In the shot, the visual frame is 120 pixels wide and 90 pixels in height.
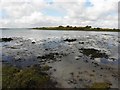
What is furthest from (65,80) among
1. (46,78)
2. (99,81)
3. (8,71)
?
(8,71)

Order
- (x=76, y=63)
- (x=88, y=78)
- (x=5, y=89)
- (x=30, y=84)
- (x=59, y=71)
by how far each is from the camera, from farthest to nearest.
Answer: (x=76, y=63) < (x=59, y=71) < (x=88, y=78) < (x=30, y=84) < (x=5, y=89)

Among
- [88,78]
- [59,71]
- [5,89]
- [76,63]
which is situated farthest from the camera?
[76,63]

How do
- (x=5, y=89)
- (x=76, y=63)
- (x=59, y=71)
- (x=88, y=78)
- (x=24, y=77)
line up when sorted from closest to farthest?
(x=5, y=89), (x=24, y=77), (x=88, y=78), (x=59, y=71), (x=76, y=63)

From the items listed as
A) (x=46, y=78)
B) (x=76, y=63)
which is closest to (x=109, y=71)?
(x=76, y=63)

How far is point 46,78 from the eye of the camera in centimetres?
2089

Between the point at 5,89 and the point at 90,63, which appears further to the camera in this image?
the point at 90,63

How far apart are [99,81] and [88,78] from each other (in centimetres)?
152

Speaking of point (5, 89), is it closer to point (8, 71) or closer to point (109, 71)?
point (8, 71)

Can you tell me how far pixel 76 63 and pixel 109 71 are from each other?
20.4 feet

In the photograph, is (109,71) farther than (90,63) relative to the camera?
No

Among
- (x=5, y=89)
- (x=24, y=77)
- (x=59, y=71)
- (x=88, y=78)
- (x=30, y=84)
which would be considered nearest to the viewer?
(x=5, y=89)

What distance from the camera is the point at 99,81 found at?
20.7 metres

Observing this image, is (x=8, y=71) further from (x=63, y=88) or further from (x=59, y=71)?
(x=63, y=88)

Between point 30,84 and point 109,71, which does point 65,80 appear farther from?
point 109,71
